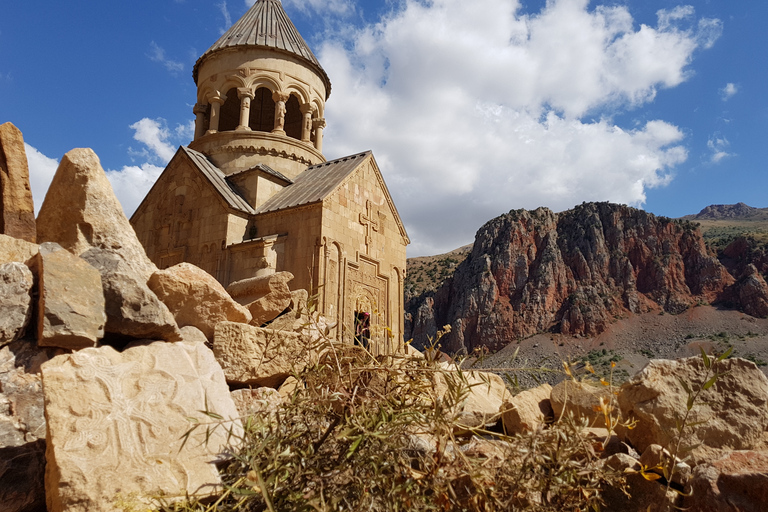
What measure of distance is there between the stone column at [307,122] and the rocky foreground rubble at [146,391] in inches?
357

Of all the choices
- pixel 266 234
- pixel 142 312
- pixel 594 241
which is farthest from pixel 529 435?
pixel 594 241

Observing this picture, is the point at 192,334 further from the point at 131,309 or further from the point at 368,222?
the point at 368,222

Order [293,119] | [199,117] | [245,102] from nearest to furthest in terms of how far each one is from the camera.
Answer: [245,102] → [199,117] → [293,119]

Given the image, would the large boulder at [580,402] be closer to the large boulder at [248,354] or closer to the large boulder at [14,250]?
the large boulder at [248,354]

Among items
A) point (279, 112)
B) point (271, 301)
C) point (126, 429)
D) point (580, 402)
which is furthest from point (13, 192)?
point (279, 112)

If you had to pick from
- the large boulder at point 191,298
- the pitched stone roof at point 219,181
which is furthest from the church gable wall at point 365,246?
the large boulder at point 191,298

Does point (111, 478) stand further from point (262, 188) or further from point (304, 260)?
point (262, 188)

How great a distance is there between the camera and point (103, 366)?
2.34 m

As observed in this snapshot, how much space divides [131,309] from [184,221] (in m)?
7.44

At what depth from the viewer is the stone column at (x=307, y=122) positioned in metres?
12.2

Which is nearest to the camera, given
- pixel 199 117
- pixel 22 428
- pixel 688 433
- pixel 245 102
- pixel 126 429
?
pixel 126 429

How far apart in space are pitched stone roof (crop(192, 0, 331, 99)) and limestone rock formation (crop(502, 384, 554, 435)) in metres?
10.7

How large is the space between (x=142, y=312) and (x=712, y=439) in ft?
8.78

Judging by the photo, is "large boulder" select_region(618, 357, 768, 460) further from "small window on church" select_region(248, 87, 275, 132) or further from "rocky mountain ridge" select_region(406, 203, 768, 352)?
"rocky mountain ridge" select_region(406, 203, 768, 352)
